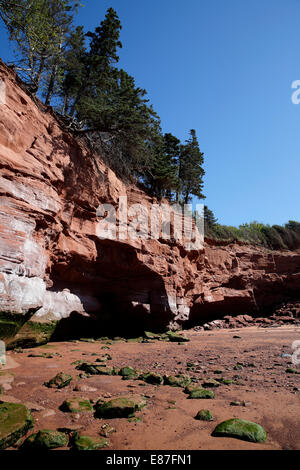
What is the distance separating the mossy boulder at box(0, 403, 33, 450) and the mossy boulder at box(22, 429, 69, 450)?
127mm

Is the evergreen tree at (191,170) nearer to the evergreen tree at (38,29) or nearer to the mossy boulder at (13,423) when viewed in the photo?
the evergreen tree at (38,29)

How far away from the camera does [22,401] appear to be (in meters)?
3.56

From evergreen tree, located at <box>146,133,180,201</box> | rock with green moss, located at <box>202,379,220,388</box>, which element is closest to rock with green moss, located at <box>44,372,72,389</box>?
rock with green moss, located at <box>202,379,220,388</box>

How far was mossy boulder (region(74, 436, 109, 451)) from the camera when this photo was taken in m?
2.50

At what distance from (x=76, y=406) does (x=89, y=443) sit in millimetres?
968

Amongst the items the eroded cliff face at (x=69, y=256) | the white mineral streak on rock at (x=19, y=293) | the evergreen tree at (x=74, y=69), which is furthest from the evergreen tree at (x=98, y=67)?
the white mineral streak on rock at (x=19, y=293)

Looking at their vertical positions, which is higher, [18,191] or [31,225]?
[18,191]

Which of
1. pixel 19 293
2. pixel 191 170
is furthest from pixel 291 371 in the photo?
pixel 191 170

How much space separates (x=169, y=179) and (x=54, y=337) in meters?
13.6

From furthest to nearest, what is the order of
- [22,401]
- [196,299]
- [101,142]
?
[196,299] → [101,142] → [22,401]

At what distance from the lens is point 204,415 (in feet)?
10.5

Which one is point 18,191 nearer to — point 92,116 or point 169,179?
point 92,116

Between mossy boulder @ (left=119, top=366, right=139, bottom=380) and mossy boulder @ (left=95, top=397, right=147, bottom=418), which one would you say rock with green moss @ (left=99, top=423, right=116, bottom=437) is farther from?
mossy boulder @ (left=119, top=366, right=139, bottom=380)
